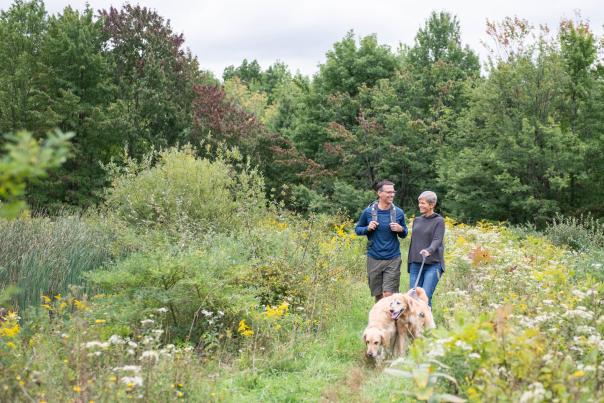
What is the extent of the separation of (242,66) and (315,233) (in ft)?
218

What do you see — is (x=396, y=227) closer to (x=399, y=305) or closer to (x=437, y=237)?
(x=437, y=237)

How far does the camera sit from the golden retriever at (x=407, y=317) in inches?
244

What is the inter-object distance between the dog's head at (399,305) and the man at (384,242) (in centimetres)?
128

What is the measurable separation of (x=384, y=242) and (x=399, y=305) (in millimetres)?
1571

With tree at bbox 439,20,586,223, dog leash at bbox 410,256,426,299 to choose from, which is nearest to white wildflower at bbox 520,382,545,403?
dog leash at bbox 410,256,426,299

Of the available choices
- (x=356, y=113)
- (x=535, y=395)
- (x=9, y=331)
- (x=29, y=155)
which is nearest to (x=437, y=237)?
(x=535, y=395)

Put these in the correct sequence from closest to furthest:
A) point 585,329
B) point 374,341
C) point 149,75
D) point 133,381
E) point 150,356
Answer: point 133,381 < point 150,356 < point 585,329 < point 374,341 < point 149,75

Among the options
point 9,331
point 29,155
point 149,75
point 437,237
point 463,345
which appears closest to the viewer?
point 29,155

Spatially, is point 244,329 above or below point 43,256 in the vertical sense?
below

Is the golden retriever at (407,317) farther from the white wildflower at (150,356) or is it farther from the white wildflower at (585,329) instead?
the white wildflower at (150,356)

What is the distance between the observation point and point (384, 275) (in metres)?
7.68

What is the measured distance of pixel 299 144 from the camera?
28.9 meters

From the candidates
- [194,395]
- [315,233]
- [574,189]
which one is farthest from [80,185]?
[194,395]

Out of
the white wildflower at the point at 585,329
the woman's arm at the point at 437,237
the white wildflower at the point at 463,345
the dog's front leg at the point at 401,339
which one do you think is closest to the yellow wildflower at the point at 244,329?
the dog's front leg at the point at 401,339
